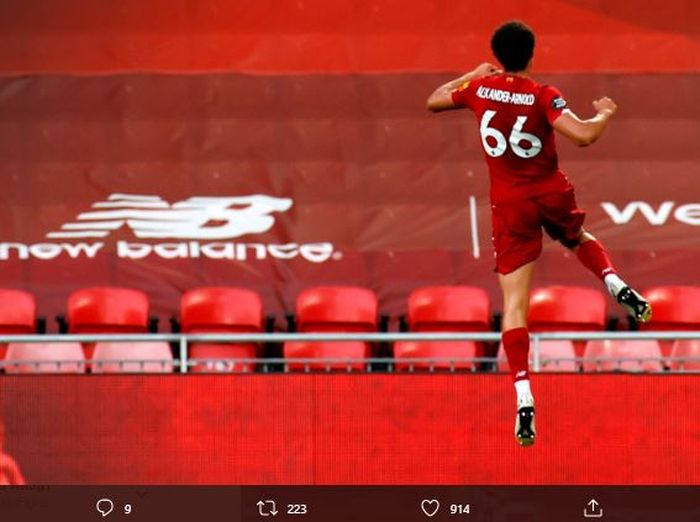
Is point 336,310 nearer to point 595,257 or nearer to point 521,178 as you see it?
point 595,257

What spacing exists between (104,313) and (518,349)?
181 inches

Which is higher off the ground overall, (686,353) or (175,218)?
(175,218)

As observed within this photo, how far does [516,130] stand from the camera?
9289 mm

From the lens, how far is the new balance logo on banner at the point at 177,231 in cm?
1453

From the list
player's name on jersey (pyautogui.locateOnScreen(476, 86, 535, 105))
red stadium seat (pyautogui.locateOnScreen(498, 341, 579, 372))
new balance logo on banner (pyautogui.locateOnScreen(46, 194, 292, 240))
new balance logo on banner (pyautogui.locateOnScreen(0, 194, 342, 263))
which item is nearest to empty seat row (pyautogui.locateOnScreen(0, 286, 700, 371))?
red stadium seat (pyautogui.locateOnScreen(498, 341, 579, 372))

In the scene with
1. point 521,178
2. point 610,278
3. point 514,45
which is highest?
point 514,45

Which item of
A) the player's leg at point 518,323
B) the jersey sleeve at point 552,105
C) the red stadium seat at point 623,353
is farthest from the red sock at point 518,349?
the red stadium seat at point 623,353

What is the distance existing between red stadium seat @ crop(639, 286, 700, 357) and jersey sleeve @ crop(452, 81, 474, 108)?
13.7 ft

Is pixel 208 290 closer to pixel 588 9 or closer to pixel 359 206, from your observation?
pixel 359 206

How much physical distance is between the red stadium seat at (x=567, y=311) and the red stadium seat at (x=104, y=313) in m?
2.75

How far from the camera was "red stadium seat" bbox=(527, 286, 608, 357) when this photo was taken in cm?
1319

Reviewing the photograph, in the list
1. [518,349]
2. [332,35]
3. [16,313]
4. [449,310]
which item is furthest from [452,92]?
[332,35]
